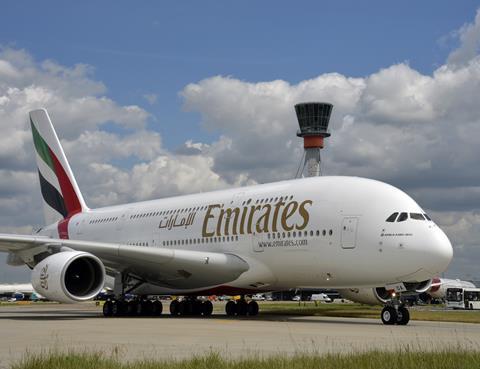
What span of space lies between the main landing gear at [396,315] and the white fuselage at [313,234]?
726 millimetres

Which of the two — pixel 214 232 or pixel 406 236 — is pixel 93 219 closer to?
pixel 214 232

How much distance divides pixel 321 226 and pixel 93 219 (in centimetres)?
1427

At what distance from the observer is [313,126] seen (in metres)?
82.2

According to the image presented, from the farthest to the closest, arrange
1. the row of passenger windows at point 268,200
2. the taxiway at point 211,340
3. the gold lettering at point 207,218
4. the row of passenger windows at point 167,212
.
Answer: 1. the row of passenger windows at point 167,212
2. the gold lettering at point 207,218
3. the row of passenger windows at point 268,200
4. the taxiway at point 211,340

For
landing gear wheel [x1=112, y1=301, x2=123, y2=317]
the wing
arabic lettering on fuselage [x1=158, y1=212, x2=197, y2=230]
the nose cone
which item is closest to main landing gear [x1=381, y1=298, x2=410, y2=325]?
the nose cone

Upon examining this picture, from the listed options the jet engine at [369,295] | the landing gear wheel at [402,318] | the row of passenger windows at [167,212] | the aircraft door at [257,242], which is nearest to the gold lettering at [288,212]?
the aircraft door at [257,242]

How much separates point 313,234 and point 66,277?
7980 millimetres

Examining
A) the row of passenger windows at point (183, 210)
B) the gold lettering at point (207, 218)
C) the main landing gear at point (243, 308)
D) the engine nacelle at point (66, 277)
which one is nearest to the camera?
the engine nacelle at point (66, 277)

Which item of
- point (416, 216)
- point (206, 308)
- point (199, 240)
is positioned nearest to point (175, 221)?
point (199, 240)

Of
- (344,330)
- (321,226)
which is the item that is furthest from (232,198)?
(344,330)

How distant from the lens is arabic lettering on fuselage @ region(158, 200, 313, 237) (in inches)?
851

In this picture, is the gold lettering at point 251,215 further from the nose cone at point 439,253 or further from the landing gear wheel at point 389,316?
the nose cone at point 439,253

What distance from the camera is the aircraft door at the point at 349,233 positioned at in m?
20.0

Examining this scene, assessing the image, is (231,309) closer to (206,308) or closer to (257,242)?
(206,308)
